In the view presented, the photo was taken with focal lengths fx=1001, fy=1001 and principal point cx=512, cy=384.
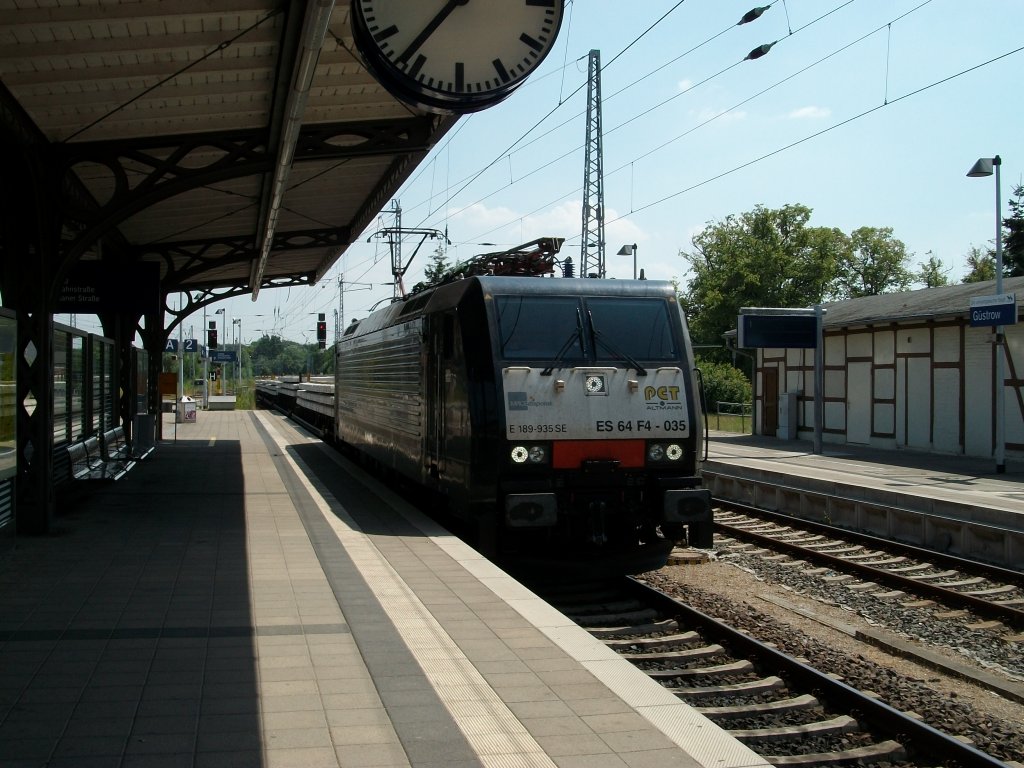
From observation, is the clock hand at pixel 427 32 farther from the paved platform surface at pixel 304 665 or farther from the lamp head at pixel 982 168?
the lamp head at pixel 982 168

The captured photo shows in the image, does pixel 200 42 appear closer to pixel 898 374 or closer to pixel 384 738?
pixel 384 738

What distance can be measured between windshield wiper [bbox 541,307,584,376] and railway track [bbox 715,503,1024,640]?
145 inches

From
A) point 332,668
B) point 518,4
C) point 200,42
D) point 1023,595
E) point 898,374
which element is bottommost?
point 1023,595

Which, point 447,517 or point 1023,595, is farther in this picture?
point 447,517

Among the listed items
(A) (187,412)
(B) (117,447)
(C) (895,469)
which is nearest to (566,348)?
(B) (117,447)

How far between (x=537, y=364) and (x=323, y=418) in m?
18.1

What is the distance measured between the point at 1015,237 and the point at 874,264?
27.7 metres

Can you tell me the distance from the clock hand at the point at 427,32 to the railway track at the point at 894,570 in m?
6.64

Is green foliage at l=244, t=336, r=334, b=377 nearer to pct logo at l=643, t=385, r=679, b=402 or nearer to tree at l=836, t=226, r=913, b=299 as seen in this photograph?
tree at l=836, t=226, r=913, b=299

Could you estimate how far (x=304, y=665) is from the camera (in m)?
5.28

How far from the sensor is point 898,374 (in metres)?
23.4

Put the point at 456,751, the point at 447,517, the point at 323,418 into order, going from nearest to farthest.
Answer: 1. the point at 456,751
2. the point at 447,517
3. the point at 323,418

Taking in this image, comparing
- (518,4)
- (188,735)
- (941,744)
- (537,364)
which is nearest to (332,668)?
(188,735)

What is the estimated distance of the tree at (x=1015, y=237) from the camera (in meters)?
45.7
